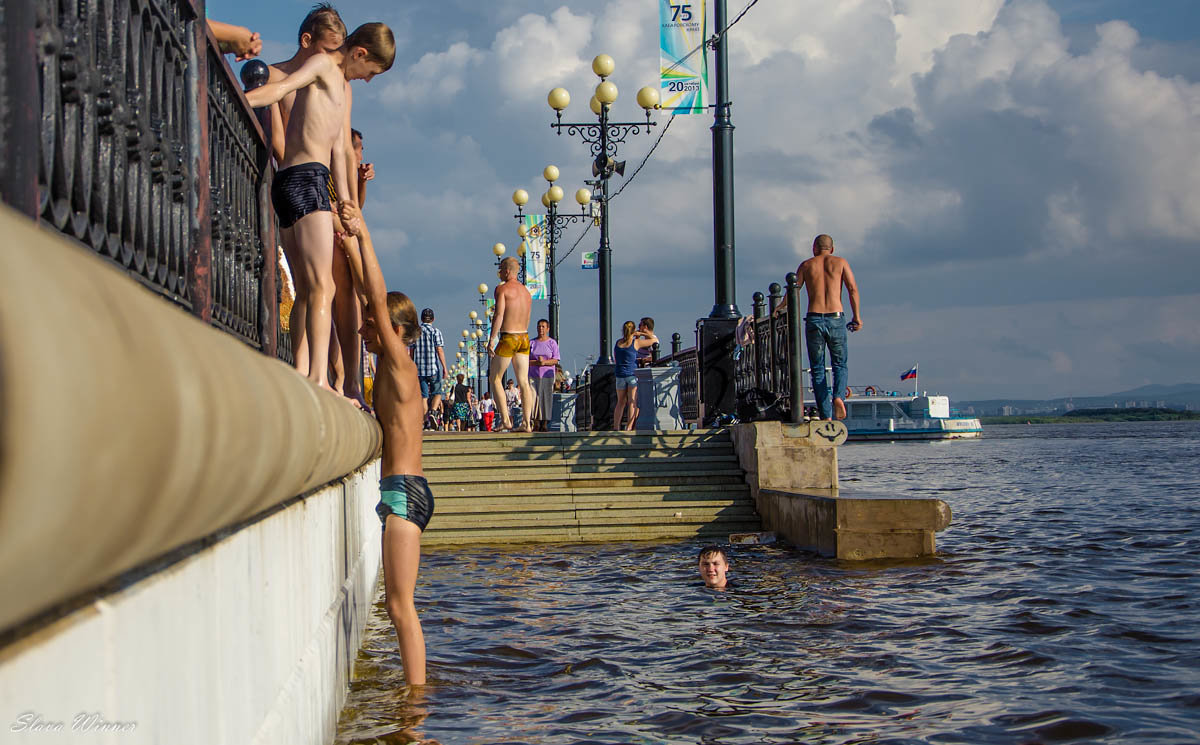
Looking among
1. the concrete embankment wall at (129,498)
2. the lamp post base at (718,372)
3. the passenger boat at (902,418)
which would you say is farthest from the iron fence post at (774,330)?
the passenger boat at (902,418)

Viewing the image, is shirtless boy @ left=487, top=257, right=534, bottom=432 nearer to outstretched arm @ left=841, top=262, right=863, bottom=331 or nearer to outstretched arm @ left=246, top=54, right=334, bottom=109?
outstretched arm @ left=841, top=262, right=863, bottom=331

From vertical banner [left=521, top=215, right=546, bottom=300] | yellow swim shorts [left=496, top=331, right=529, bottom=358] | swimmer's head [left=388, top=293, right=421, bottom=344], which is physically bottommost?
swimmer's head [left=388, top=293, right=421, bottom=344]

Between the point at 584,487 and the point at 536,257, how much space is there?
20330 mm

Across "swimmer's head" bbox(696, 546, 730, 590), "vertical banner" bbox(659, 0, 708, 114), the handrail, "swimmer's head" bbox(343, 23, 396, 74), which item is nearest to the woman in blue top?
"vertical banner" bbox(659, 0, 708, 114)

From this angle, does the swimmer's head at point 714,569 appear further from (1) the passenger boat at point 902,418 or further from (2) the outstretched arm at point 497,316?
(1) the passenger boat at point 902,418

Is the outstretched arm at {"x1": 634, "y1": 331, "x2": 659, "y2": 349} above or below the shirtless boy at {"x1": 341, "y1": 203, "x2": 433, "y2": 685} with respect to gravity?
above

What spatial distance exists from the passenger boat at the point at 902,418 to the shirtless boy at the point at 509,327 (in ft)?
273

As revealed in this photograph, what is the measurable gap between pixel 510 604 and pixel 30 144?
7.45m

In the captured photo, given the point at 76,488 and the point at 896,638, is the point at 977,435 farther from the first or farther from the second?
the point at 76,488

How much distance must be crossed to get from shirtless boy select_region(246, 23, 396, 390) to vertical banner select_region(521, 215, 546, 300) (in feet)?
87.3

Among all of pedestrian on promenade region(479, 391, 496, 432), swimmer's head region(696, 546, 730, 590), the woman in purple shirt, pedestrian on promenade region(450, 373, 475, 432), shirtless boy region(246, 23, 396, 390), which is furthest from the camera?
pedestrian on promenade region(450, 373, 475, 432)

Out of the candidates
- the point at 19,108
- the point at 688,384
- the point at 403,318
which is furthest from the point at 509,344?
the point at 19,108

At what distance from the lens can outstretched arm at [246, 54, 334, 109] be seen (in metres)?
5.56

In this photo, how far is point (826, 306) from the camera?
1336 centimetres
